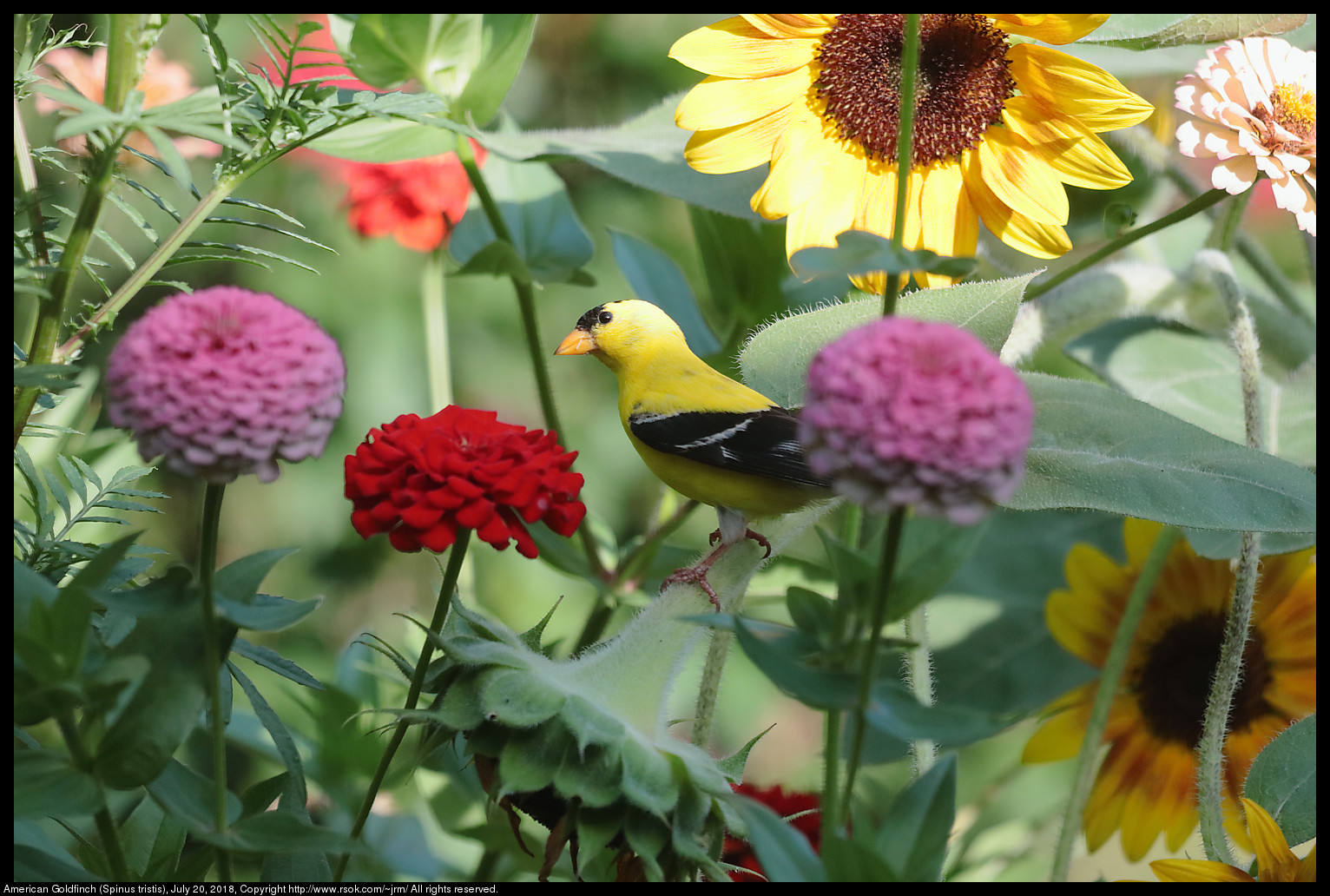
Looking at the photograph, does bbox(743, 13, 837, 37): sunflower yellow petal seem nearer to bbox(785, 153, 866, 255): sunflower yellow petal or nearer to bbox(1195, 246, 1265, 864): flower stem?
bbox(785, 153, 866, 255): sunflower yellow petal

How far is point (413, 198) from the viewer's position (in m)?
0.81

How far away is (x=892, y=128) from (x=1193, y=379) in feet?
1.16

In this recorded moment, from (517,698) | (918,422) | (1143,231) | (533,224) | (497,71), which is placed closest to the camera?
(918,422)

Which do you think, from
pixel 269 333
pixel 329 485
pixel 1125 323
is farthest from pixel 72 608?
pixel 329 485

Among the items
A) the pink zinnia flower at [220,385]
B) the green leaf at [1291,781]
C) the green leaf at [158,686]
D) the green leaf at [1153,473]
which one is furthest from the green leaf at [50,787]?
the green leaf at [1291,781]

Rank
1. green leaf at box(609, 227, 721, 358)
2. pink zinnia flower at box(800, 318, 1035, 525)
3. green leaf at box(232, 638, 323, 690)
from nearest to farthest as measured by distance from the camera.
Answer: pink zinnia flower at box(800, 318, 1035, 525), green leaf at box(232, 638, 323, 690), green leaf at box(609, 227, 721, 358)

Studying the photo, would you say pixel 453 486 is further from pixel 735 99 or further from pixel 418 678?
pixel 735 99

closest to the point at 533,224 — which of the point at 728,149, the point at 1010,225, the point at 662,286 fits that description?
the point at 662,286

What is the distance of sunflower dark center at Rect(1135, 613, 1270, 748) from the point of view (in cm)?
60

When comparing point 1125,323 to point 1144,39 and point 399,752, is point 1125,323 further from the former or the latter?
point 399,752

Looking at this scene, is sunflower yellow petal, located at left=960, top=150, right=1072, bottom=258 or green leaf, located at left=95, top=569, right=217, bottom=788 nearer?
green leaf, located at left=95, top=569, right=217, bottom=788

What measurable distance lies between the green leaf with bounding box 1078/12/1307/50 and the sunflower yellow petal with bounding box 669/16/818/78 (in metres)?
0.16

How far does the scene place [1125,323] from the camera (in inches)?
29.7

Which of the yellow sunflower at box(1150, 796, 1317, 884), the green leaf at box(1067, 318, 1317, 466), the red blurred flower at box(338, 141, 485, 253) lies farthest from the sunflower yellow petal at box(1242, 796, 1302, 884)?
the red blurred flower at box(338, 141, 485, 253)
